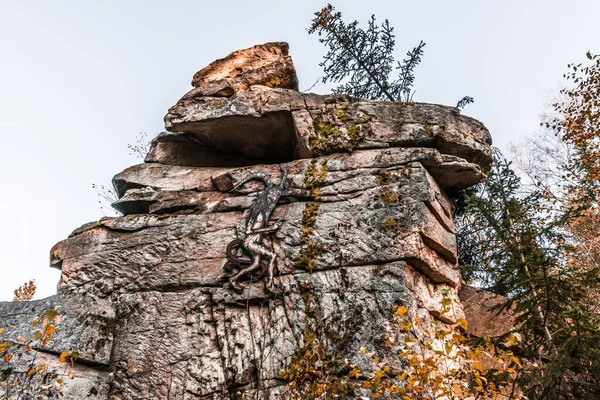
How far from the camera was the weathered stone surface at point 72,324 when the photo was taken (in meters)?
7.00

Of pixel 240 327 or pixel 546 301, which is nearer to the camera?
pixel 546 301

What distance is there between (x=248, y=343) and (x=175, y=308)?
4.20 feet

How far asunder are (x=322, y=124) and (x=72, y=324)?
16.7 feet

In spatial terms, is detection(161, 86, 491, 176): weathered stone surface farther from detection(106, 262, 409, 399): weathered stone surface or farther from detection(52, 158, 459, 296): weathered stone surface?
detection(106, 262, 409, 399): weathered stone surface

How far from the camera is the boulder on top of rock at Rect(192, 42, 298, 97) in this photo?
958cm

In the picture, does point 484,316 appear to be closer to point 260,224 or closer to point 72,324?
point 260,224

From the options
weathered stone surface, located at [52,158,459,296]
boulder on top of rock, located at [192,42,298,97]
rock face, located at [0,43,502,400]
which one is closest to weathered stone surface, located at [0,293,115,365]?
rock face, located at [0,43,502,400]

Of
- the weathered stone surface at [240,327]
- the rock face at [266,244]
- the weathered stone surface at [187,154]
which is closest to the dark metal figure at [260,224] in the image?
the rock face at [266,244]

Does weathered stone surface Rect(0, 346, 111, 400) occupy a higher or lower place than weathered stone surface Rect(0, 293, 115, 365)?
lower

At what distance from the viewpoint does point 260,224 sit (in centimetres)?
757

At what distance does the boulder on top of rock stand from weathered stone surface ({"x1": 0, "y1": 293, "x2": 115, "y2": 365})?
443 cm

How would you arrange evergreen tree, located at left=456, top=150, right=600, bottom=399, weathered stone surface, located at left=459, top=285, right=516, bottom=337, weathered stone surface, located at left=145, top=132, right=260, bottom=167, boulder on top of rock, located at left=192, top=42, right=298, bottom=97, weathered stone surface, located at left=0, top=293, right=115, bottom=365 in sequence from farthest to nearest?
weathered stone surface, located at left=145, top=132, right=260, bottom=167 < boulder on top of rock, located at left=192, top=42, right=298, bottom=97 < weathered stone surface, located at left=459, top=285, right=516, bottom=337 < weathered stone surface, located at left=0, top=293, right=115, bottom=365 < evergreen tree, located at left=456, top=150, right=600, bottom=399

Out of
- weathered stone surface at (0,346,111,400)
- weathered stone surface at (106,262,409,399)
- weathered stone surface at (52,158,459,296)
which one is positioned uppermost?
weathered stone surface at (52,158,459,296)

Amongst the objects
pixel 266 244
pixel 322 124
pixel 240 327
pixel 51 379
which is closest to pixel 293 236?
pixel 266 244
